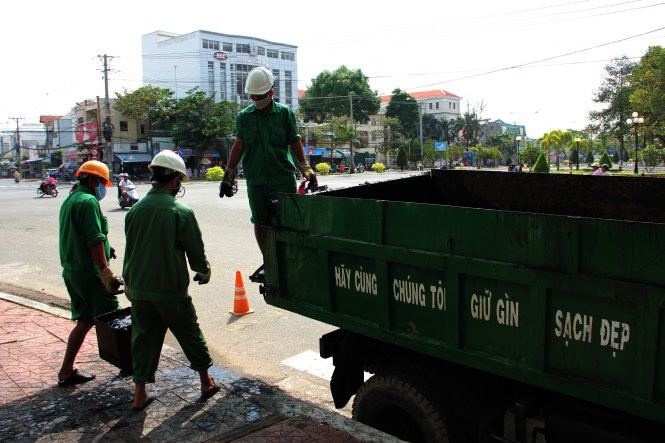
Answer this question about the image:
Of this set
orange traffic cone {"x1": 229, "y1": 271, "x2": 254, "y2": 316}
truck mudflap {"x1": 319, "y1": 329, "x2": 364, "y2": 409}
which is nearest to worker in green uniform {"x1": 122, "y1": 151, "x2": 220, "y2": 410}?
truck mudflap {"x1": 319, "y1": 329, "x2": 364, "y2": 409}

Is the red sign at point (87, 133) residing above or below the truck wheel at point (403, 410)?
above

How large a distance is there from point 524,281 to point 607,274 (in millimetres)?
326

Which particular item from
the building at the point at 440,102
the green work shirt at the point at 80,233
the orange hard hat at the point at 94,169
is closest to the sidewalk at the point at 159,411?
the green work shirt at the point at 80,233

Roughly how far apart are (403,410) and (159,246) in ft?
5.98

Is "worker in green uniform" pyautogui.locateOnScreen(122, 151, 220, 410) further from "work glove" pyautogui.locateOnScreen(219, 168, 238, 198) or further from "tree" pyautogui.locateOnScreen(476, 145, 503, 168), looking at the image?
"tree" pyautogui.locateOnScreen(476, 145, 503, 168)

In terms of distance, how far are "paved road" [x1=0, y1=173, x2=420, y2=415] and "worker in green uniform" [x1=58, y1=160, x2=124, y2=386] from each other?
2.32 ft

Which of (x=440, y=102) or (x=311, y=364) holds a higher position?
(x=440, y=102)

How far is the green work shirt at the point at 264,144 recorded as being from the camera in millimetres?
4402

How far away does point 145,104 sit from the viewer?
50.6m

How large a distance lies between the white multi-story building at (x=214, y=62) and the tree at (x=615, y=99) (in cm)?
3831

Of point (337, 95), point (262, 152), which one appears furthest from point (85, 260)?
point (337, 95)

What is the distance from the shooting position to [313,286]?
331 cm

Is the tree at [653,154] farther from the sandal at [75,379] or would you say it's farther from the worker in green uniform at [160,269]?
the sandal at [75,379]

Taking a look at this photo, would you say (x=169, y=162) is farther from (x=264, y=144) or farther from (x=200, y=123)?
(x=200, y=123)
